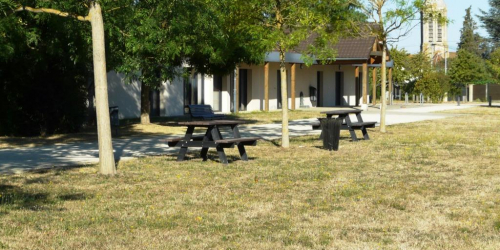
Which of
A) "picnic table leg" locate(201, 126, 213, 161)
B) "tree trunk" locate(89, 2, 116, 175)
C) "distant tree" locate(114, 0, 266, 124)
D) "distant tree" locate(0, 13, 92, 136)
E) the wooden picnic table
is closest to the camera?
"tree trunk" locate(89, 2, 116, 175)

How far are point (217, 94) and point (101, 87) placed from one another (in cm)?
2402

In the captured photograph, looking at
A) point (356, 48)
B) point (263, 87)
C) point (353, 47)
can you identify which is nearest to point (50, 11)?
point (263, 87)

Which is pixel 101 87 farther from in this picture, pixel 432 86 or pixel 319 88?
pixel 432 86

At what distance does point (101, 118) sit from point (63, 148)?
539 cm

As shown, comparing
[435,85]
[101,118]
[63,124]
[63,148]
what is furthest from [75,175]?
[435,85]

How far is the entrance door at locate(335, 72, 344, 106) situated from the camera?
162ft

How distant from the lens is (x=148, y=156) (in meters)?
15.9

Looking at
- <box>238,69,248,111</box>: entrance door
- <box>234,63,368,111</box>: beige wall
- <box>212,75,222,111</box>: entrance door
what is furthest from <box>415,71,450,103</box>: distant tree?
<box>212,75,222,111</box>: entrance door

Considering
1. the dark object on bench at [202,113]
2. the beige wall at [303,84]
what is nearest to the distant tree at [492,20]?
the beige wall at [303,84]

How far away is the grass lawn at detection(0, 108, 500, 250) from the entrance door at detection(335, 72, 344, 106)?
3332 cm

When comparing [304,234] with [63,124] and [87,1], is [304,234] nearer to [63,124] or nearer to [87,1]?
[87,1]

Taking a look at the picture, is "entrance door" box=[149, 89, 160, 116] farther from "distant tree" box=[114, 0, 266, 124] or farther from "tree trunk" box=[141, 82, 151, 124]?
"distant tree" box=[114, 0, 266, 124]

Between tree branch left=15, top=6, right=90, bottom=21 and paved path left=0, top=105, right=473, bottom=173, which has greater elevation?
tree branch left=15, top=6, right=90, bottom=21

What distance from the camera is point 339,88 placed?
49.5 meters
